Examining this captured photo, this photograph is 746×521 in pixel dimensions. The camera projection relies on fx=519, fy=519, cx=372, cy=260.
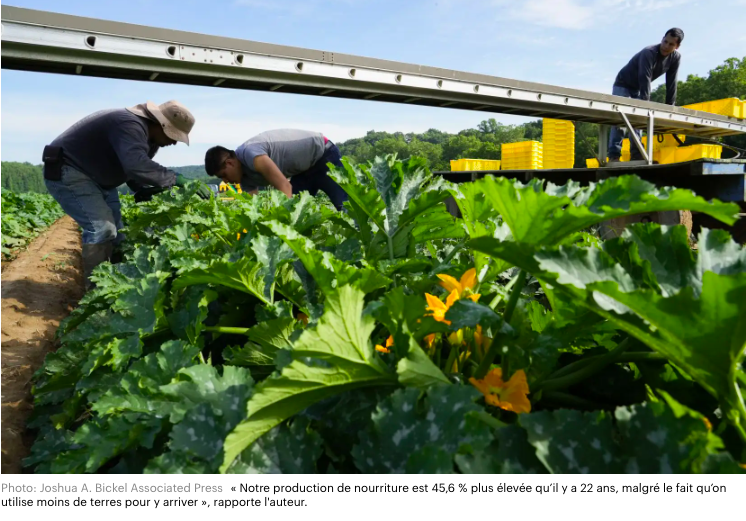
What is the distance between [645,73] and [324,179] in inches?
257

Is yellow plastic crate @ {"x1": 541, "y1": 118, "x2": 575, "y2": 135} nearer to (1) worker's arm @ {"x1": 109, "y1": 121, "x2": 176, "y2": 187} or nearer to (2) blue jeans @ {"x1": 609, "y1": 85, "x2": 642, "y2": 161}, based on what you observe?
(2) blue jeans @ {"x1": 609, "y1": 85, "x2": 642, "y2": 161}

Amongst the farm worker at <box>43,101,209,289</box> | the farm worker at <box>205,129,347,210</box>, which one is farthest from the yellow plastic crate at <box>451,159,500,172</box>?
the farm worker at <box>43,101,209,289</box>

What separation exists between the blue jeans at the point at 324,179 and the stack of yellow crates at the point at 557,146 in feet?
21.0

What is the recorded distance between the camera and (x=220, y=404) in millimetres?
1051

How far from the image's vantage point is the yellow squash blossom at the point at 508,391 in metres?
1.02

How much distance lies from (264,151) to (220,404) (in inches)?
224

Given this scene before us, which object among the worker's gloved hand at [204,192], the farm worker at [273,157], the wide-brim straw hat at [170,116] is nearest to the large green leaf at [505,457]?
the farm worker at [273,157]

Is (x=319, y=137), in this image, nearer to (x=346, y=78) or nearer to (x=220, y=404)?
(x=346, y=78)

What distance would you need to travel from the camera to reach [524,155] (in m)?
13.4

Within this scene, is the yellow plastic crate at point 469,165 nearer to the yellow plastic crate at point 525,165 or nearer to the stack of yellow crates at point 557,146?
the yellow plastic crate at point 525,165
